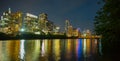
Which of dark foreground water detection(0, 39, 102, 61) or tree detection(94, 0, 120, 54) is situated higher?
tree detection(94, 0, 120, 54)

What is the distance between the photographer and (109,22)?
38.1 metres

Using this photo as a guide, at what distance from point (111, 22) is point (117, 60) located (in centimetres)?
602

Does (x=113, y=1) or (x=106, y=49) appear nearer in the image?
(x=113, y=1)

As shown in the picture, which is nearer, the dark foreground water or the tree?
the tree

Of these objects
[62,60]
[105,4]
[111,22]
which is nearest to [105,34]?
[111,22]

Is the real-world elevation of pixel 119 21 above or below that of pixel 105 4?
below

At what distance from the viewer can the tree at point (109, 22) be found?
1419 inches

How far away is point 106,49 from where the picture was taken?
5075 cm

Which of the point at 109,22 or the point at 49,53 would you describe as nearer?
the point at 109,22

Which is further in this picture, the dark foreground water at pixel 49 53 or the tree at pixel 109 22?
the dark foreground water at pixel 49 53

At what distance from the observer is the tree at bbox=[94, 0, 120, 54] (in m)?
36.0

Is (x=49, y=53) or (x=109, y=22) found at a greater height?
(x=109, y=22)

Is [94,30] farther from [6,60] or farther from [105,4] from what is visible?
[6,60]

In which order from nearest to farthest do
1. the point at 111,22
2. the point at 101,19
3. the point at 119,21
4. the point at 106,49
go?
the point at 119,21, the point at 111,22, the point at 101,19, the point at 106,49
